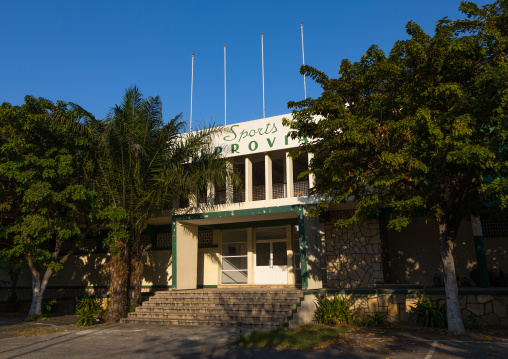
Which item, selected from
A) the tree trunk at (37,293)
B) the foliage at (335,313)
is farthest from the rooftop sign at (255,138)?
the tree trunk at (37,293)

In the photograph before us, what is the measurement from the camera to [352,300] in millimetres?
12984

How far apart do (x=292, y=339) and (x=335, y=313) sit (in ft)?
10.7

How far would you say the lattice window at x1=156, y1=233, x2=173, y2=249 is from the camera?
63.0 feet

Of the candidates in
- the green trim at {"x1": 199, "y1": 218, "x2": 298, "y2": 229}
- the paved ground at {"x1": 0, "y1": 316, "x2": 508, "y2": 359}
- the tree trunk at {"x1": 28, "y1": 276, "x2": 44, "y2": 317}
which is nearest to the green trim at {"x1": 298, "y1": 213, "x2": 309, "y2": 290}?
the paved ground at {"x1": 0, "y1": 316, "x2": 508, "y2": 359}

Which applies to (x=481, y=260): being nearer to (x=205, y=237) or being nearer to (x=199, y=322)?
(x=199, y=322)

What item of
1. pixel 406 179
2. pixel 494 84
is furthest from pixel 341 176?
pixel 494 84

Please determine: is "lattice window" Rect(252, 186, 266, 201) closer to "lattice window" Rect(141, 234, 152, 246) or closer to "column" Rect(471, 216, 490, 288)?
"lattice window" Rect(141, 234, 152, 246)

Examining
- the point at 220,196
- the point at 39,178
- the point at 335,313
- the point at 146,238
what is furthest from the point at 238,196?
the point at 39,178

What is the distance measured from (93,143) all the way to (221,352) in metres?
8.64

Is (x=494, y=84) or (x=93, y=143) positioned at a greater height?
(x=93, y=143)

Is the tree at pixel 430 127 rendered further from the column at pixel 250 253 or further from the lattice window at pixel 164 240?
the lattice window at pixel 164 240

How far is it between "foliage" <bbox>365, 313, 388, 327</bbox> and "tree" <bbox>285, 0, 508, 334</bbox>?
2448 mm

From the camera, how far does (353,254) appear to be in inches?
623

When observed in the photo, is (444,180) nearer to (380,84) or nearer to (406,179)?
(406,179)
